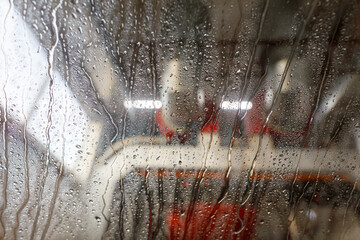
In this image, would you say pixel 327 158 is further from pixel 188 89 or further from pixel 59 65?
pixel 59 65

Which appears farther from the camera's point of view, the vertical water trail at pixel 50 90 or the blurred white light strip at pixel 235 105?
the blurred white light strip at pixel 235 105

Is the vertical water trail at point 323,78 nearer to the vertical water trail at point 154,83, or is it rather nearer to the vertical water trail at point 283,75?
the vertical water trail at point 283,75

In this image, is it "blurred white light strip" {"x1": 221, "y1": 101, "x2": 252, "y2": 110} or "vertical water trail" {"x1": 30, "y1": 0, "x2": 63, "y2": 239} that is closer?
"vertical water trail" {"x1": 30, "y1": 0, "x2": 63, "y2": 239}

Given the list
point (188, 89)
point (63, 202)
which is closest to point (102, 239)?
point (63, 202)

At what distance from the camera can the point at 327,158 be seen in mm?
689

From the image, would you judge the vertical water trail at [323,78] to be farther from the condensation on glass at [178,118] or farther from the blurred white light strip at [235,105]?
the blurred white light strip at [235,105]

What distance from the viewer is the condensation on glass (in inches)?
22.5

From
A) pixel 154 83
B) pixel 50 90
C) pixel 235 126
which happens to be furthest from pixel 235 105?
pixel 50 90

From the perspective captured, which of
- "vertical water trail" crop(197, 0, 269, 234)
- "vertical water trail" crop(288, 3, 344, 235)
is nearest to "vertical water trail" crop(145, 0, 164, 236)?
"vertical water trail" crop(197, 0, 269, 234)

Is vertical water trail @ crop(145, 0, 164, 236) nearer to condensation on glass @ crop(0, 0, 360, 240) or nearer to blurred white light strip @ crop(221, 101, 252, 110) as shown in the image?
condensation on glass @ crop(0, 0, 360, 240)

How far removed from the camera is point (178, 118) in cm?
64

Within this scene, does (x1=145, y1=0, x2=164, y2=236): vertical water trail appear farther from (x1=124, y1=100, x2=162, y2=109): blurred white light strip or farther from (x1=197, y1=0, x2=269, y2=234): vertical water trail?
(x1=197, y1=0, x2=269, y2=234): vertical water trail

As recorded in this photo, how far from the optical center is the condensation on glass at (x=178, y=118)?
571 mm

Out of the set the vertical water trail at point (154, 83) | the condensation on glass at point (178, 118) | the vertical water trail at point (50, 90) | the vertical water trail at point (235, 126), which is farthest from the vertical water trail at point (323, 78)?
the vertical water trail at point (50, 90)
